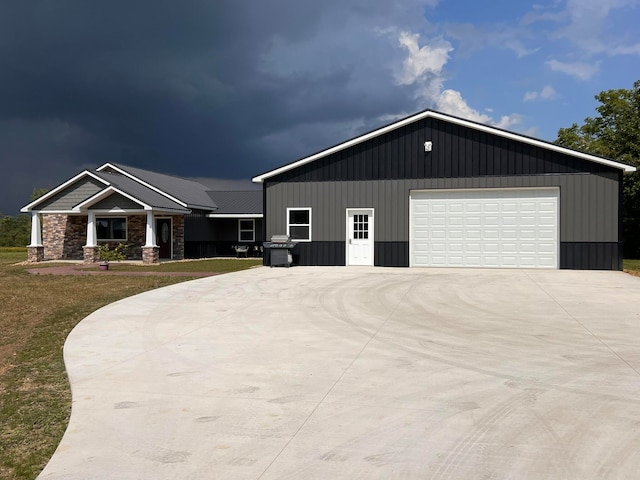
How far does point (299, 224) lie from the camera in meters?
20.5

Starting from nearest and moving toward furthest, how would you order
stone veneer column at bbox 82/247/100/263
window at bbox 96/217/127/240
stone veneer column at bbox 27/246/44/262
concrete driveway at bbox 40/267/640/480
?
concrete driveway at bbox 40/267/640/480 → stone veneer column at bbox 82/247/100/263 → stone veneer column at bbox 27/246/44/262 → window at bbox 96/217/127/240

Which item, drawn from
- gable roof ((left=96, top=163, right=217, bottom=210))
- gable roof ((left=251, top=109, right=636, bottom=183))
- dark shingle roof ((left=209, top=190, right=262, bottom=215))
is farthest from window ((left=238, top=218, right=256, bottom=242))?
gable roof ((left=251, top=109, right=636, bottom=183))

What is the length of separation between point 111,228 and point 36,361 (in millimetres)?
23060

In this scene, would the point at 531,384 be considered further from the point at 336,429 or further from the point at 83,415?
the point at 83,415

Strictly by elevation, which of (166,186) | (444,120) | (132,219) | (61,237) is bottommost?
(61,237)

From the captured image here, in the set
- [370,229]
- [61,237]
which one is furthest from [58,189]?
[370,229]

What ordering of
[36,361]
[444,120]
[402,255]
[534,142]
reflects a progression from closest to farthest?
1. [36,361]
2. [534,142]
3. [444,120]
4. [402,255]

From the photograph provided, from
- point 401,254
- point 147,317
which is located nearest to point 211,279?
point 147,317

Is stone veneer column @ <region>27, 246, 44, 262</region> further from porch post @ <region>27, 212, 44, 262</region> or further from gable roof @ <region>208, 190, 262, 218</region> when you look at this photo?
gable roof @ <region>208, 190, 262, 218</region>

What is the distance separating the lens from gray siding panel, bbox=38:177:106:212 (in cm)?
2669

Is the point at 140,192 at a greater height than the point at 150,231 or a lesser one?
greater

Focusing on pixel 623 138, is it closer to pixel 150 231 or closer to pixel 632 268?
pixel 632 268

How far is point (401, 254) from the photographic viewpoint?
19.2 meters

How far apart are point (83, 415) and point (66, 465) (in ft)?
3.00
